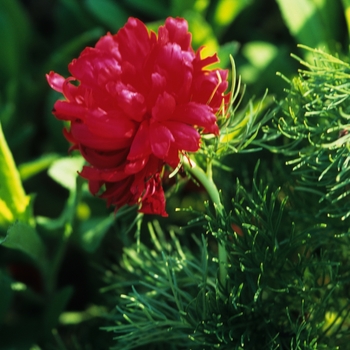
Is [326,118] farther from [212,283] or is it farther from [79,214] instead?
[79,214]

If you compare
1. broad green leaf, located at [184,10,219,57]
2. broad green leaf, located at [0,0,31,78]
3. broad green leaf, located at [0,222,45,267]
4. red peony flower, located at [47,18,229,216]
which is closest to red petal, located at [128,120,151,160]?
red peony flower, located at [47,18,229,216]

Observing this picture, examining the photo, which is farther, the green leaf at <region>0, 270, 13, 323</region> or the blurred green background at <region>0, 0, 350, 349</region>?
the blurred green background at <region>0, 0, 350, 349</region>

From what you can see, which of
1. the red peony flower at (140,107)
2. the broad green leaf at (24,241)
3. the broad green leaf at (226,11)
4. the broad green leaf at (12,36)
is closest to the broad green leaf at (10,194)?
the broad green leaf at (24,241)

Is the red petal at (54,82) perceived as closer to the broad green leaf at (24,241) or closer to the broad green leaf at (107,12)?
the broad green leaf at (24,241)

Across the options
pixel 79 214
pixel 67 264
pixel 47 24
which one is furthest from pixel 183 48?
pixel 47 24

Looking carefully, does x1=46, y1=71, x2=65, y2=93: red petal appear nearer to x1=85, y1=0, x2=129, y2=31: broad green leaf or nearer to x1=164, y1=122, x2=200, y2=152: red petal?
x1=164, y1=122, x2=200, y2=152: red petal

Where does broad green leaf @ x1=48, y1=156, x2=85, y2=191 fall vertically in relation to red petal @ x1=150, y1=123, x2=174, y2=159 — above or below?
below

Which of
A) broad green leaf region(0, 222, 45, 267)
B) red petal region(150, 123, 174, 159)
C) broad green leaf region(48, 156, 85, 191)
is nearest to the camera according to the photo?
red petal region(150, 123, 174, 159)
